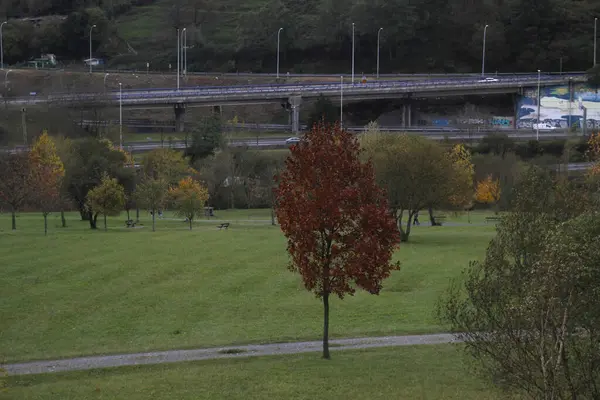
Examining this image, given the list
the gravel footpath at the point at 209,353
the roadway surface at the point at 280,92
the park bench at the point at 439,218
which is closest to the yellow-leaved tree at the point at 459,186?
the park bench at the point at 439,218

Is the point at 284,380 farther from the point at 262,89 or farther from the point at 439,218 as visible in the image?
the point at 262,89

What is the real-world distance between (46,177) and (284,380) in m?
42.3

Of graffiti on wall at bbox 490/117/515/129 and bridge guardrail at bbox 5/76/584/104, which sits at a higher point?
bridge guardrail at bbox 5/76/584/104

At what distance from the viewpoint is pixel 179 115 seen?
388 ft

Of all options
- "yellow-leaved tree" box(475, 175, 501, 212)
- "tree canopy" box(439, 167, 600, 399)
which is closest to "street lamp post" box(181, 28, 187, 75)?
"yellow-leaved tree" box(475, 175, 501, 212)

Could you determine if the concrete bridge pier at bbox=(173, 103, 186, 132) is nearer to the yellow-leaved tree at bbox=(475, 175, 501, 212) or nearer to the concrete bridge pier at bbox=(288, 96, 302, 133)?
the concrete bridge pier at bbox=(288, 96, 302, 133)

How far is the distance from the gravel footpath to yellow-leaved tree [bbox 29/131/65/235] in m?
29.3

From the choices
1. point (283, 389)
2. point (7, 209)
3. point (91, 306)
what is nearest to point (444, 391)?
point (283, 389)

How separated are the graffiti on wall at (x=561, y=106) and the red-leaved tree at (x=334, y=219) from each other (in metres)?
102

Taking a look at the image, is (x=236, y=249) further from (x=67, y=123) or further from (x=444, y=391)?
(x=67, y=123)

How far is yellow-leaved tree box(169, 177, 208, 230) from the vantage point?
219ft

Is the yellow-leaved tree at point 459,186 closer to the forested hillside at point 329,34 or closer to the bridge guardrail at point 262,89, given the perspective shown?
the bridge guardrail at point 262,89

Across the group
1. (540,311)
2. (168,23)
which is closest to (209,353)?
(540,311)

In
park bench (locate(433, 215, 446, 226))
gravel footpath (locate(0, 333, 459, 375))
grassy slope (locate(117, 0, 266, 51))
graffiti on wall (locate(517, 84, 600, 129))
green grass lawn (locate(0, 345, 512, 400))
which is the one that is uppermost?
grassy slope (locate(117, 0, 266, 51))
